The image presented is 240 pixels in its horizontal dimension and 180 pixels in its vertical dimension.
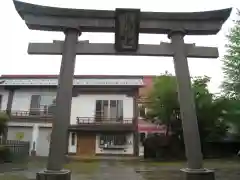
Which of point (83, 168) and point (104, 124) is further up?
point (104, 124)

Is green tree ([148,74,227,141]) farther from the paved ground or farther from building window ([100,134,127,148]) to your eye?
the paved ground

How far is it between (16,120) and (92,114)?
7027mm

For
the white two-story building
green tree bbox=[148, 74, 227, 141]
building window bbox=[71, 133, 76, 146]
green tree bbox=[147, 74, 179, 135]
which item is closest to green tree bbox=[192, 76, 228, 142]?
green tree bbox=[148, 74, 227, 141]

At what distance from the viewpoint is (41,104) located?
28938mm

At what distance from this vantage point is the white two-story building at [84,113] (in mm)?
27609

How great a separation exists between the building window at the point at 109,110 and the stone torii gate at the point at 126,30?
18040 mm

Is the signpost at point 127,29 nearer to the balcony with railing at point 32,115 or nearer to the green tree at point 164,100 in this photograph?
the green tree at point 164,100

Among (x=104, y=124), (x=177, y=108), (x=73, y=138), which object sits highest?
(x=177, y=108)

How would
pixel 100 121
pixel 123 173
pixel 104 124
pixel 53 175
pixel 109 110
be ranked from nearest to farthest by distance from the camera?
1. pixel 53 175
2. pixel 123 173
3. pixel 104 124
4. pixel 100 121
5. pixel 109 110

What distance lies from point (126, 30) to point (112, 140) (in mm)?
18655

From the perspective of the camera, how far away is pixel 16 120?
2822 cm

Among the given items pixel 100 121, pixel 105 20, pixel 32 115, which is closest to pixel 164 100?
pixel 100 121

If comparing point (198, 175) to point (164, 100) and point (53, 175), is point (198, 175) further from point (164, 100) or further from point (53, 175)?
point (164, 100)

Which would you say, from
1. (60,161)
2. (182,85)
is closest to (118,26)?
(182,85)
